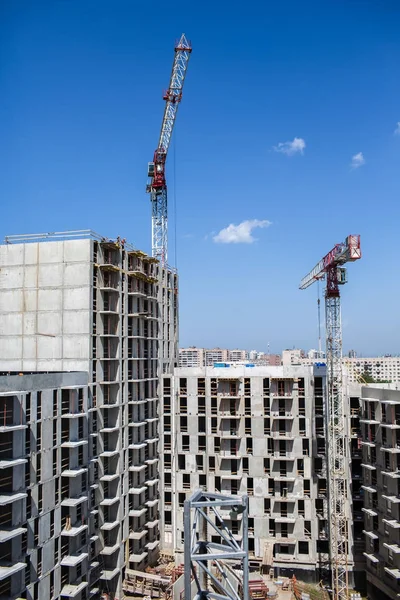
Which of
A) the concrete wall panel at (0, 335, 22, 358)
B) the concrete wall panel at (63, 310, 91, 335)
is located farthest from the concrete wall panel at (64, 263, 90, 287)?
the concrete wall panel at (0, 335, 22, 358)

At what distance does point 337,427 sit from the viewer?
54875 millimetres

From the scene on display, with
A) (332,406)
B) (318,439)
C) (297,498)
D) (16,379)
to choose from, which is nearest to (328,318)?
(332,406)

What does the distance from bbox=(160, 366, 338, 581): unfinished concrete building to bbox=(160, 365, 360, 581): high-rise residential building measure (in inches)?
4.6

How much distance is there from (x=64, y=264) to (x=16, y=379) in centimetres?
1558

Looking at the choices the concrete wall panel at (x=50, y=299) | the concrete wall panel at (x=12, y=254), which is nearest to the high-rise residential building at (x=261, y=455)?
the concrete wall panel at (x=50, y=299)

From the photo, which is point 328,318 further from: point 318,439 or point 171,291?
point 171,291

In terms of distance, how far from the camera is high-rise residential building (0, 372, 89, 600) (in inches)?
1383

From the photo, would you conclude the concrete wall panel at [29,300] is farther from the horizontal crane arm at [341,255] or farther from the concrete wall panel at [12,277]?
the horizontal crane arm at [341,255]

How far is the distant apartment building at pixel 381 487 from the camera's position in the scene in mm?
47469

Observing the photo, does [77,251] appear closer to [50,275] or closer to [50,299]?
[50,275]

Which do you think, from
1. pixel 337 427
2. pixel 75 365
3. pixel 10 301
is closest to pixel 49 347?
pixel 75 365

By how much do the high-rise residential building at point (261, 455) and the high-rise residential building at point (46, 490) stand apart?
53.8 feet

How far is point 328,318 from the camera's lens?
5941 centimetres

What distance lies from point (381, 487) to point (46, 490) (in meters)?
33.9
